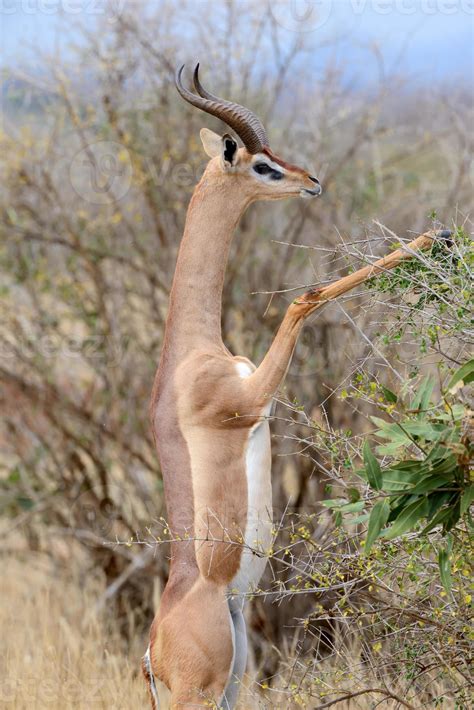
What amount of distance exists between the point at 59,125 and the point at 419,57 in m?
2.68

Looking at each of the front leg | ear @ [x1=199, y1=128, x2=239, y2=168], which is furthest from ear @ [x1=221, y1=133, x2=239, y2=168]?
the front leg

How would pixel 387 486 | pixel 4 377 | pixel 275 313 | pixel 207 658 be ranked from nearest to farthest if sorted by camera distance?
pixel 387 486
pixel 207 658
pixel 275 313
pixel 4 377

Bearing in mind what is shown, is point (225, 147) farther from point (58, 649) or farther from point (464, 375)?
point (58, 649)

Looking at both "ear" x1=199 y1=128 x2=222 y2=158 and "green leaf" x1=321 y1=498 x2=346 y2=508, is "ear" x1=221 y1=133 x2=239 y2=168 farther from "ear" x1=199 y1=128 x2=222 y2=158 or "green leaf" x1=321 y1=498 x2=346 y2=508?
"green leaf" x1=321 y1=498 x2=346 y2=508

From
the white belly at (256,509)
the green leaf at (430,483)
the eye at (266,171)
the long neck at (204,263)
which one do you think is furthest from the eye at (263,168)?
the green leaf at (430,483)

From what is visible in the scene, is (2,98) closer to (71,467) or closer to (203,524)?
(71,467)

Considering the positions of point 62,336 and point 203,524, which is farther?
point 62,336

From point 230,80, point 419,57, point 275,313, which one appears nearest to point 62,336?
point 275,313

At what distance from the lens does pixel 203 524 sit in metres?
3.27

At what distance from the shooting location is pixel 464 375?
2.52 metres

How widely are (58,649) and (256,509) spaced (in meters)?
2.62

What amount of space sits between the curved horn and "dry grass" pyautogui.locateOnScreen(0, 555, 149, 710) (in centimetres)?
236

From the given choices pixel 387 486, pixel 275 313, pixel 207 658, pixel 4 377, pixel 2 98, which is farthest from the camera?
pixel 2 98

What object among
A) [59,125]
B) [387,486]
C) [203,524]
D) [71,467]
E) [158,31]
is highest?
[158,31]
